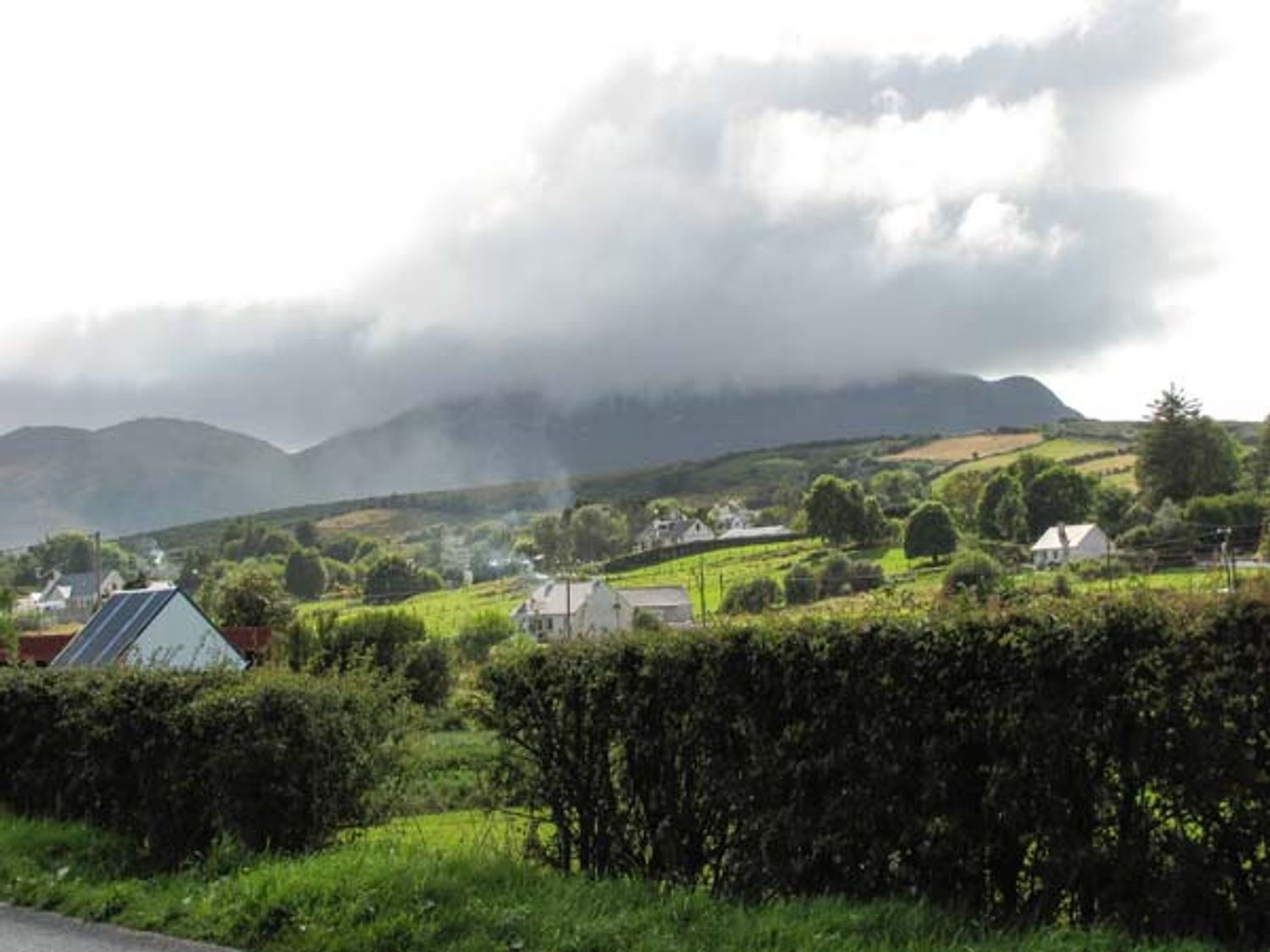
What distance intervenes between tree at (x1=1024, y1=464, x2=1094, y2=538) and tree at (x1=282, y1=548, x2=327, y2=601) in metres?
96.7

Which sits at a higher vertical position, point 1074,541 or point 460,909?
point 460,909

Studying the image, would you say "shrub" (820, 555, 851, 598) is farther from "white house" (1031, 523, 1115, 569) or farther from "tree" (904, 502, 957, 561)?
"white house" (1031, 523, 1115, 569)

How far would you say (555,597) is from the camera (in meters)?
125

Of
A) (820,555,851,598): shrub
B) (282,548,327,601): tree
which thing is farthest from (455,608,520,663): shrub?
(282,548,327,601): tree

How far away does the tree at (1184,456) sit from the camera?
Answer: 449 feet

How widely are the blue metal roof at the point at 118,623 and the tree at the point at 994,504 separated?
114 metres

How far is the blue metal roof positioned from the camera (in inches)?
1681

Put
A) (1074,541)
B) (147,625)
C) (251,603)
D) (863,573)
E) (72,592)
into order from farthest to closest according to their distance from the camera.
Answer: (72,592)
(1074,541)
(863,573)
(251,603)
(147,625)

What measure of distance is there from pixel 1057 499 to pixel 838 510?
82.4ft

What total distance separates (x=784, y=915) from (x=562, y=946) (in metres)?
1.31

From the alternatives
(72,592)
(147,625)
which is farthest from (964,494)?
(147,625)

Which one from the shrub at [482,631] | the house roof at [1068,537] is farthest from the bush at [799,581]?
the house roof at [1068,537]

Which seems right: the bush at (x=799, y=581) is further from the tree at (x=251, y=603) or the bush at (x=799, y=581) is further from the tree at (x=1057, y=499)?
the tree at (x=1057, y=499)

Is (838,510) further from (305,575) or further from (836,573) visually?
(305,575)
